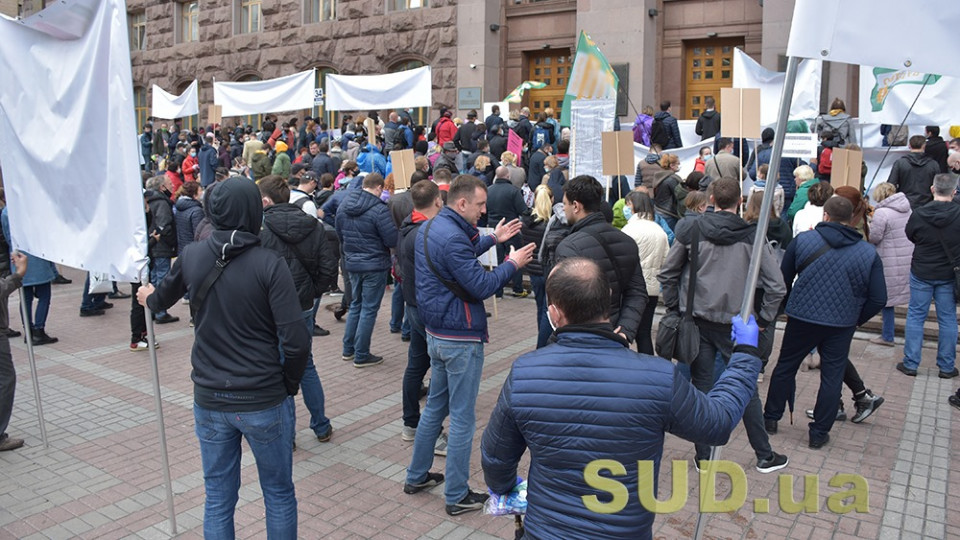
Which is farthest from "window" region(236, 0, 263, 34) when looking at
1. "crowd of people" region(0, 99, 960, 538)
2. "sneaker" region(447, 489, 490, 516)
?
"sneaker" region(447, 489, 490, 516)

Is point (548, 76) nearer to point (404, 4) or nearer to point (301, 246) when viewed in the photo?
point (404, 4)

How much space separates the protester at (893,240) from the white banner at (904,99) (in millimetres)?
4023

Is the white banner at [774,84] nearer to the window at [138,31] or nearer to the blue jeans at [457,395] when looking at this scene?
the blue jeans at [457,395]

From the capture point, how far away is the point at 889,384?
7.44m

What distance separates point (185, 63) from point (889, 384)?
27416mm

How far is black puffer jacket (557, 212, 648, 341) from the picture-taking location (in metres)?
4.82

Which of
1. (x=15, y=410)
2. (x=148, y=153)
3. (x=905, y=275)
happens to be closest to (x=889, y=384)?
(x=905, y=275)

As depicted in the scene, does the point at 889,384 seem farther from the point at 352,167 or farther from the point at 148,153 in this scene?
the point at 148,153

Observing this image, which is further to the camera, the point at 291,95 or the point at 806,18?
the point at 291,95

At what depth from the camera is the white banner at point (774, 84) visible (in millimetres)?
12172

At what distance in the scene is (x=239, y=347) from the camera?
359cm

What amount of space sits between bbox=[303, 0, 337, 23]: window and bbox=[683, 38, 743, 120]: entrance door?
11.4 m

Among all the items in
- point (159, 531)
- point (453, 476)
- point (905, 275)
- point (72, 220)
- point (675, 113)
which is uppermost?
point (675, 113)

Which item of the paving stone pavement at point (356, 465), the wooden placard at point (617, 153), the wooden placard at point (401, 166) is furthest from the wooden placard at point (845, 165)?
the wooden placard at point (401, 166)
